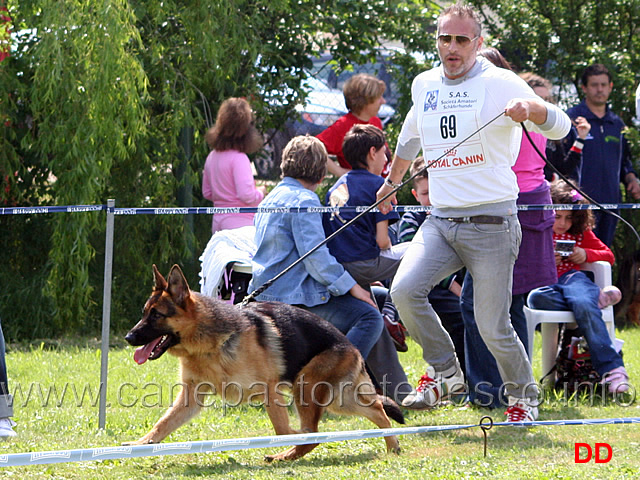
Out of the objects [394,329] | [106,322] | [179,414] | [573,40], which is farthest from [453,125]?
[573,40]

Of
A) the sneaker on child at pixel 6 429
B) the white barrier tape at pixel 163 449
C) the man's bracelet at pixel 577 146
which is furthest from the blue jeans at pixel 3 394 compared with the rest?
the man's bracelet at pixel 577 146

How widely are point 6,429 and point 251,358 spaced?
1451mm

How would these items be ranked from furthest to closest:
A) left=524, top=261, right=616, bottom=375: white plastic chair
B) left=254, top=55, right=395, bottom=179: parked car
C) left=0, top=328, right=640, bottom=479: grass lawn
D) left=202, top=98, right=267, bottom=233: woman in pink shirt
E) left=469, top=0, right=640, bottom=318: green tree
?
left=254, top=55, right=395, bottom=179: parked car, left=469, top=0, right=640, bottom=318: green tree, left=202, top=98, right=267, bottom=233: woman in pink shirt, left=524, top=261, right=616, bottom=375: white plastic chair, left=0, top=328, right=640, bottom=479: grass lawn

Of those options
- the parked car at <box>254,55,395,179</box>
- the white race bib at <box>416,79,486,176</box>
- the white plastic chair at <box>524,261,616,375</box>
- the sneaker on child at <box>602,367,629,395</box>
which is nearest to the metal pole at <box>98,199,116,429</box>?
the white race bib at <box>416,79,486,176</box>

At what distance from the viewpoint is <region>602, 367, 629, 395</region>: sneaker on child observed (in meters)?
6.39

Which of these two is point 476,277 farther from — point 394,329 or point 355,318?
point 394,329

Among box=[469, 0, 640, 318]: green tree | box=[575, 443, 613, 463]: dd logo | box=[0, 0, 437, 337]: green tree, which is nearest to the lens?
box=[575, 443, 613, 463]: dd logo

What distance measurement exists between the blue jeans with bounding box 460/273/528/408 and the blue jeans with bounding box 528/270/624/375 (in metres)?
0.52

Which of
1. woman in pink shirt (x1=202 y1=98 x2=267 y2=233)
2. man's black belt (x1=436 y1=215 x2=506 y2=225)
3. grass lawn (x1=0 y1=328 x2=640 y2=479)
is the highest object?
woman in pink shirt (x1=202 y1=98 x2=267 y2=233)

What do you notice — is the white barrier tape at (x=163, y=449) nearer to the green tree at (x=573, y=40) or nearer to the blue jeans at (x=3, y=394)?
the blue jeans at (x=3, y=394)

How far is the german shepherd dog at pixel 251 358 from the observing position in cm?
477

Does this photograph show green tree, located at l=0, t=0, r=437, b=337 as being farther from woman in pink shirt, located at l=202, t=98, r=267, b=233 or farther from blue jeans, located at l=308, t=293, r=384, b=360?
blue jeans, located at l=308, t=293, r=384, b=360

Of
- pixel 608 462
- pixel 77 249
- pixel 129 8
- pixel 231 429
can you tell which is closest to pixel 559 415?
pixel 608 462

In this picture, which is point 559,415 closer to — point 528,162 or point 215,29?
point 528,162
